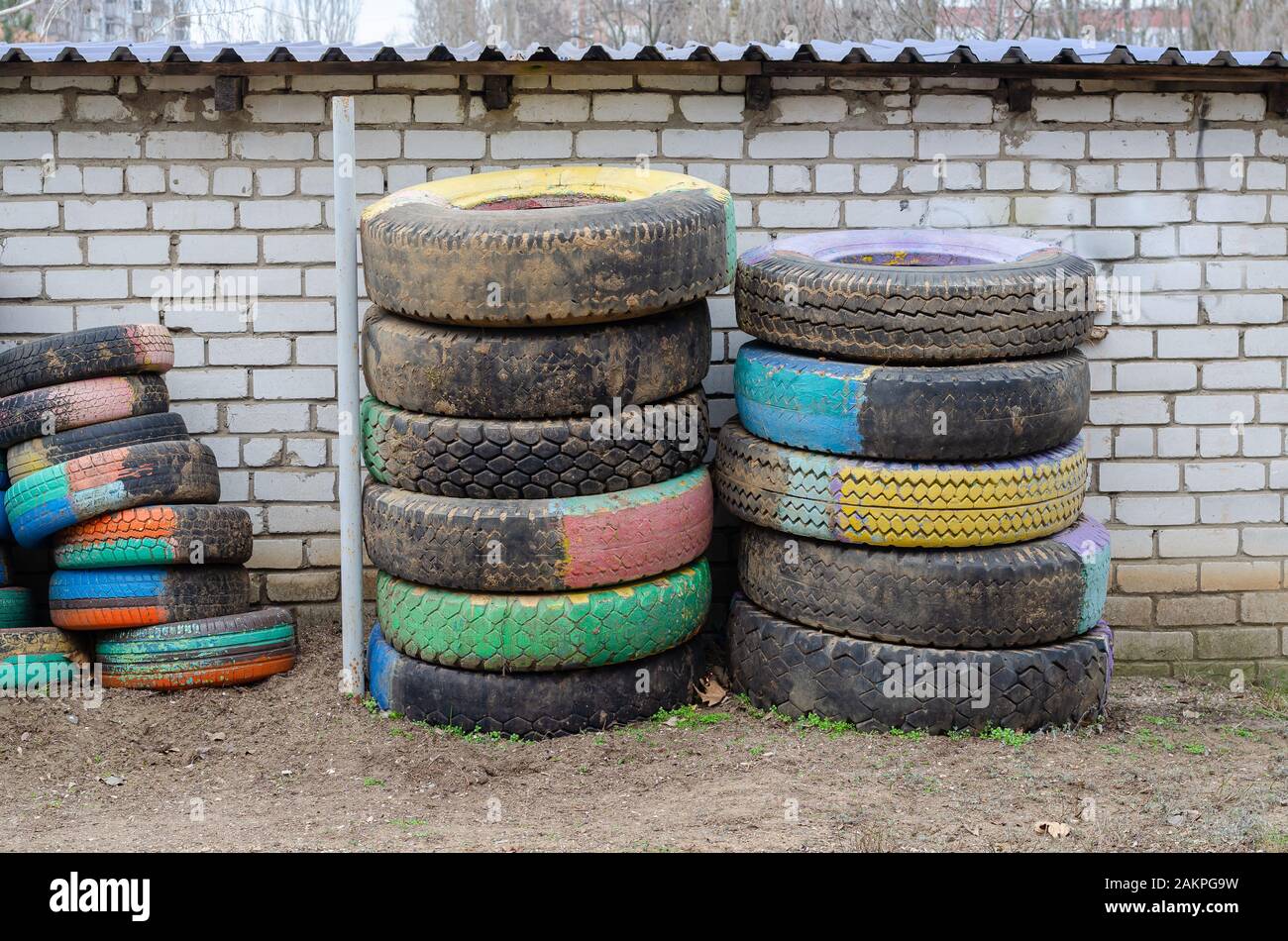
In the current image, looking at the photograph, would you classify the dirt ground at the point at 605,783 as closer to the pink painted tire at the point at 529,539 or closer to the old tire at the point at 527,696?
the old tire at the point at 527,696

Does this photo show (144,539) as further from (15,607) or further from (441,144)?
(441,144)

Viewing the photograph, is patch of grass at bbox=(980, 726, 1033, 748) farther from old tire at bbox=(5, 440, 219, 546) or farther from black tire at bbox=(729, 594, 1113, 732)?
old tire at bbox=(5, 440, 219, 546)

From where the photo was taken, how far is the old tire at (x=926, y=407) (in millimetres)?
5652

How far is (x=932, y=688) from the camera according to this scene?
575 centimetres

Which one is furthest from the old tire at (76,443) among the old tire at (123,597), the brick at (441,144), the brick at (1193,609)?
the brick at (1193,609)

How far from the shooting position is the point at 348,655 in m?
6.31

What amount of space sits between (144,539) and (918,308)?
3.57 m

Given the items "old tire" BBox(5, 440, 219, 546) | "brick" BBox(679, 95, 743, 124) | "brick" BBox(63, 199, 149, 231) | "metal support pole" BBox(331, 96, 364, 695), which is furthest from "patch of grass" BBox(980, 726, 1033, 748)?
"brick" BBox(63, 199, 149, 231)

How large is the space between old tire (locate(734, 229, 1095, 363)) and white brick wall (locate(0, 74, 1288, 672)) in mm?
876

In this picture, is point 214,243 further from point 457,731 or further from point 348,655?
point 457,731

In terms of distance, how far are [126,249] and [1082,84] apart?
4800 millimetres

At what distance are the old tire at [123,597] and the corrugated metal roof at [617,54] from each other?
237cm

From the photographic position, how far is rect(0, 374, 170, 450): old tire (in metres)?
6.33

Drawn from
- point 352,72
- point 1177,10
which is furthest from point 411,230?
point 1177,10
